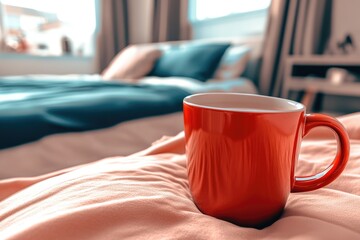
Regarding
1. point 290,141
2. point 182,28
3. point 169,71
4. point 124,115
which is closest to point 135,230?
point 290,141

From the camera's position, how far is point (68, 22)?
10.8 feet

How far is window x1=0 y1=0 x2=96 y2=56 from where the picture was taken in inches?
117

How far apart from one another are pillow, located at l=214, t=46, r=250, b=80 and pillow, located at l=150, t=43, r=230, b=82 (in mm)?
95

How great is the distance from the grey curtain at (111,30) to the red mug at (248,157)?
3.10m

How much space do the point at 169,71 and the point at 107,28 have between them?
1640 mm

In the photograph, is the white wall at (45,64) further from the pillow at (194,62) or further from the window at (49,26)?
the pillow at (194,62)

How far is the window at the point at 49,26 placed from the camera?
9.73 ft

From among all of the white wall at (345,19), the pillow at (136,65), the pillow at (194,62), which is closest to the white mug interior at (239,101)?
the pillow at (194,62)

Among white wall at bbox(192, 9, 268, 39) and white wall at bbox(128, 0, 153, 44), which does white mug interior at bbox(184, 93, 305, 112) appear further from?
white wall at bbox(128, 0, 153, 44)

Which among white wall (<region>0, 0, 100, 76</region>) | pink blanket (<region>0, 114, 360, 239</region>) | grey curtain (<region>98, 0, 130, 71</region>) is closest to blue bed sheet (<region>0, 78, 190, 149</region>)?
pink blanket (<region>0, 114, 360, 239</region>)

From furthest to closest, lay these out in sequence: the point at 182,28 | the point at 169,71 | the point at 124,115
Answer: the point at 182,28 → the point at 169,71 → the point at 124,115

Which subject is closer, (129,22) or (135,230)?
(135,230)

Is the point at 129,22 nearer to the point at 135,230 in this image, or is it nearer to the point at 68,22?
the point at 68,22

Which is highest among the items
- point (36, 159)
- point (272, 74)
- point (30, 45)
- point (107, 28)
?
point (107, 28)
